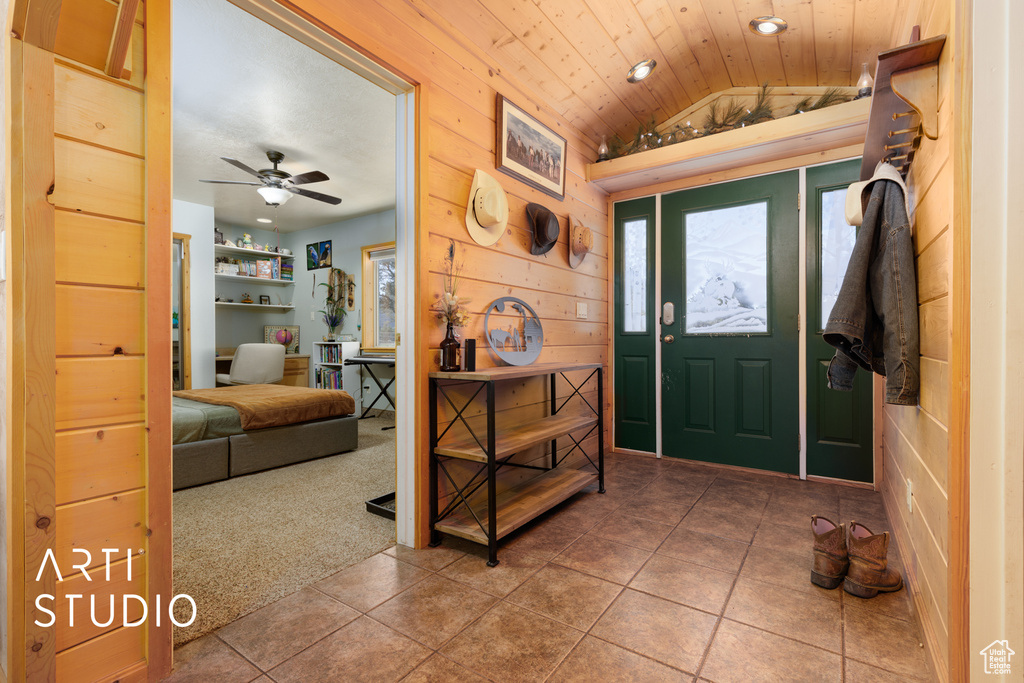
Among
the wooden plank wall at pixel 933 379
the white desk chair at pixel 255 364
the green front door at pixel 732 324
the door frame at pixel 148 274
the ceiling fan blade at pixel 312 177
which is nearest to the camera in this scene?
the door frame at pixel 148 274

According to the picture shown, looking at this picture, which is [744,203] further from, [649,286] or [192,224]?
[192,224]

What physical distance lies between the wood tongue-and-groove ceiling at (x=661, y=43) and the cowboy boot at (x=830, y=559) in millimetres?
2221

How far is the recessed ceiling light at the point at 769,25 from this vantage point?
2697mm

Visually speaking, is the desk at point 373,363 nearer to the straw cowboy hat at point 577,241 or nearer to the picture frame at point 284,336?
the picture frame at point 284,336

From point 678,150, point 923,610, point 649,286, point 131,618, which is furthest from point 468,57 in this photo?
point 923,610

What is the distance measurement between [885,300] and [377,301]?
545 cm

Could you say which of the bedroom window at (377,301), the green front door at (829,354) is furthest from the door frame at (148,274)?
the bedroom window at (377,301)

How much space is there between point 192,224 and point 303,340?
202 centimetres

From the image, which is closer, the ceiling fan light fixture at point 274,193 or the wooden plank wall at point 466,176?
the wooden plank wall at point 466,176

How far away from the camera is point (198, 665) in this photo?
1369mm

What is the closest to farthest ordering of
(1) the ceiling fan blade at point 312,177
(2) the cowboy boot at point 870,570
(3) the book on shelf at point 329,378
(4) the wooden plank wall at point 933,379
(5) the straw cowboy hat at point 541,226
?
(4) the wooden plank wall at point 933,379
(2) the cowboy boot at point 870,570
(5) the straw cowboy hat at point 541,226
(1) the ceiling fan blade at point 312,177
(3) the book on shelf at point 329,378

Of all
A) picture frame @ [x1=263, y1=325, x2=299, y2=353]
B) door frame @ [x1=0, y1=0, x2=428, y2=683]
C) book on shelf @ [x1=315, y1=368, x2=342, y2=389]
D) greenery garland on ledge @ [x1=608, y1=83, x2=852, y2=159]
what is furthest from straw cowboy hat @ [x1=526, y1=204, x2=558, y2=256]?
picture frame @ [x1=263, y1=325, x2=299, y2=353]

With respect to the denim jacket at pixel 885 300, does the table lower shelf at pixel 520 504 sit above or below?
below

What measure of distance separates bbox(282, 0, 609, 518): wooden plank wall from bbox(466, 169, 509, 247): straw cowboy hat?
4 centimetres
